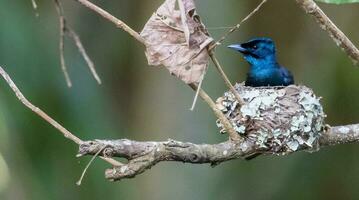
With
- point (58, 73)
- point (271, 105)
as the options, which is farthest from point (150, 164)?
point (58, 73)

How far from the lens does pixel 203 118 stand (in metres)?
6.04

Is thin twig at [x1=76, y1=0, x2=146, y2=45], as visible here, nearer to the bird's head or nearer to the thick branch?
the thick branch

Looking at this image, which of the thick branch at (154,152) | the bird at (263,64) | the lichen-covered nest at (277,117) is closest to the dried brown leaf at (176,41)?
the thick branch at (154,152)

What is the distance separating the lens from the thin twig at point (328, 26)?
3.11 meters

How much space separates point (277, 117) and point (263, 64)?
0.54 metres

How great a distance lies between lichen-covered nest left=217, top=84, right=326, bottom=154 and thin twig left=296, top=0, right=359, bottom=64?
0.54 m

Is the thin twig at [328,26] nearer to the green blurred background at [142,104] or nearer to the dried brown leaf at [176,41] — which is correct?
the dried brown leaf at [176,41]

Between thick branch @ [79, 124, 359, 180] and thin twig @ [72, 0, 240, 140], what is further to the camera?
thin twig @ [72, 0, 240, 140]

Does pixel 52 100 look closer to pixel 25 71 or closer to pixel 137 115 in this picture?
pixel 25 71

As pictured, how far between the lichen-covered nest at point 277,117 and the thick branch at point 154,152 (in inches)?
9.6

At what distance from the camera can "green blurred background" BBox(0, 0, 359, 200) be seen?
5.26 metres

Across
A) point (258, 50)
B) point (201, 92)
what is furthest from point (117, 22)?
point (258, 50)

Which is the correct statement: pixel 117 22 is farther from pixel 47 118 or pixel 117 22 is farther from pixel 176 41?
pixel 47 118

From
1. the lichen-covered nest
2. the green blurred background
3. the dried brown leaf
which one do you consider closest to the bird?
the lichen-covered nest
